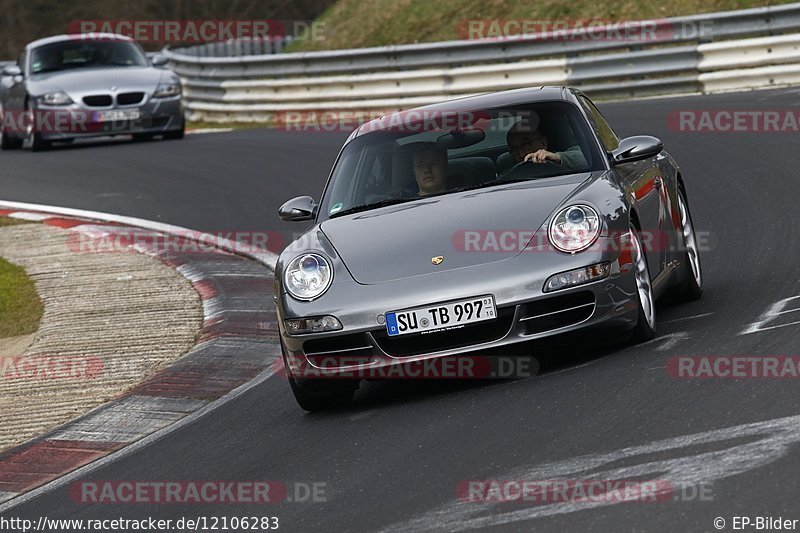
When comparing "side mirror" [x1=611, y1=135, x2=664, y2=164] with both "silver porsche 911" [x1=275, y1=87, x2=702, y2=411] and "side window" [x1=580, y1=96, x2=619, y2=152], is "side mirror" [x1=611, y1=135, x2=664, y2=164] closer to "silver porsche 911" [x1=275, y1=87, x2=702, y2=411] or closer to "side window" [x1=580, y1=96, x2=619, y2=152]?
"silver porsche 911" [x1=275, y1=87, x2=702, y2=411]

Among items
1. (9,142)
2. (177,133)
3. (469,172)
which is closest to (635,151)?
(469,172)

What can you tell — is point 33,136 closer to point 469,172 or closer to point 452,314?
point 469,172

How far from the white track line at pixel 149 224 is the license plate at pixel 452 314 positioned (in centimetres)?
459

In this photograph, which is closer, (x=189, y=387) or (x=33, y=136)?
(x=189, y=387)

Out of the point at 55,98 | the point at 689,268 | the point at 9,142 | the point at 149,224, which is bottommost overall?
the point at 9,142

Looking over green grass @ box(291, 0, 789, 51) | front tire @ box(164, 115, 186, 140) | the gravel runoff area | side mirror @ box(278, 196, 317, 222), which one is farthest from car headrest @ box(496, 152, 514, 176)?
green grass @ box(291, 0, 789, 51)

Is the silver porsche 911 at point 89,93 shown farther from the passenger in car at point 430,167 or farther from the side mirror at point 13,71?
the passenger in car at point 430,167

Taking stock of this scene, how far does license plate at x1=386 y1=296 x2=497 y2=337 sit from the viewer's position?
667cm

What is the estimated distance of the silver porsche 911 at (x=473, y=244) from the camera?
22.0 ft

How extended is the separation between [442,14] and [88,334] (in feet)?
61.5

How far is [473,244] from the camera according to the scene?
6.89 meters

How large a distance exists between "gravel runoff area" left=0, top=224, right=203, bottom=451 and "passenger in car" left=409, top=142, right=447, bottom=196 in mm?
1971

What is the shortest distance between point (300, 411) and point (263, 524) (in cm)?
198

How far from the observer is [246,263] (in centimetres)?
1159
